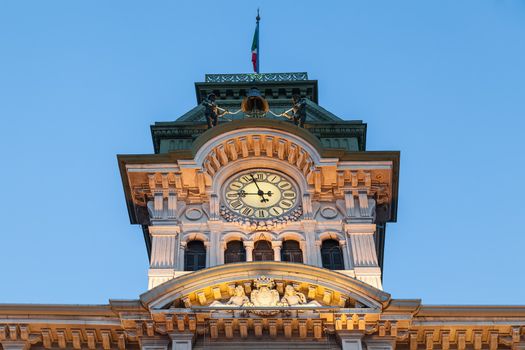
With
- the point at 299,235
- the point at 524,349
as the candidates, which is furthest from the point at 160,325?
the point at 524,349

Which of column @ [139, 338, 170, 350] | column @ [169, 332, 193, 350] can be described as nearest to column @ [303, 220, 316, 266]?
column @ [169, 332, 193, 350]

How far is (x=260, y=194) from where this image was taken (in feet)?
124

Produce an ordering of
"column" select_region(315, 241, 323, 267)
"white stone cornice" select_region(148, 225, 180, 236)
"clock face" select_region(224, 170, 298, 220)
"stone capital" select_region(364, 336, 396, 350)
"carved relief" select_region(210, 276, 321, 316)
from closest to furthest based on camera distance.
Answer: "stone capital" select_region(364, 336, 396, 350) → "carved relief" select_region(210, 276, 321, 316) → "column" select_region(315, 241, 323, 267) → "white stone cornice" select_region(148, 225, 180, 236) → "clock face" select_region(224, 170, 298, 220)

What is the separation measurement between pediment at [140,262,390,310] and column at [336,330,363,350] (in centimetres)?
86

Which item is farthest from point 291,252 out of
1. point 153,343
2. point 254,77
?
point 254,77

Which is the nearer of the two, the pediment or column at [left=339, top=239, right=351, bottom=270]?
the pediment

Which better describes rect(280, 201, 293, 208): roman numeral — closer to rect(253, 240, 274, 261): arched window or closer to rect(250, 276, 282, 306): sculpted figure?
rect(253, 240, 274, 261): arched window

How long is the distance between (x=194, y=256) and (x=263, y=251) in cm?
226

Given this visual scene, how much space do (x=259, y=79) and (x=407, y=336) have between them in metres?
21.2

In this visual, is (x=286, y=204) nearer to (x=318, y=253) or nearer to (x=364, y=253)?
(x=318, y=253)

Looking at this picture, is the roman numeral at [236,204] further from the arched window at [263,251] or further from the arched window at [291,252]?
the arched window at [291,252]

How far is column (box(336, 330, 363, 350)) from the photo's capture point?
30.9 metres

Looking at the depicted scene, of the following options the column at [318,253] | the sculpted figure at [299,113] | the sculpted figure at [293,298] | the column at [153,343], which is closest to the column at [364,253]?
the column at [318,253]

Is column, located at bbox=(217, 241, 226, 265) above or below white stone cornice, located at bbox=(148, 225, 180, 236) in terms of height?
below
